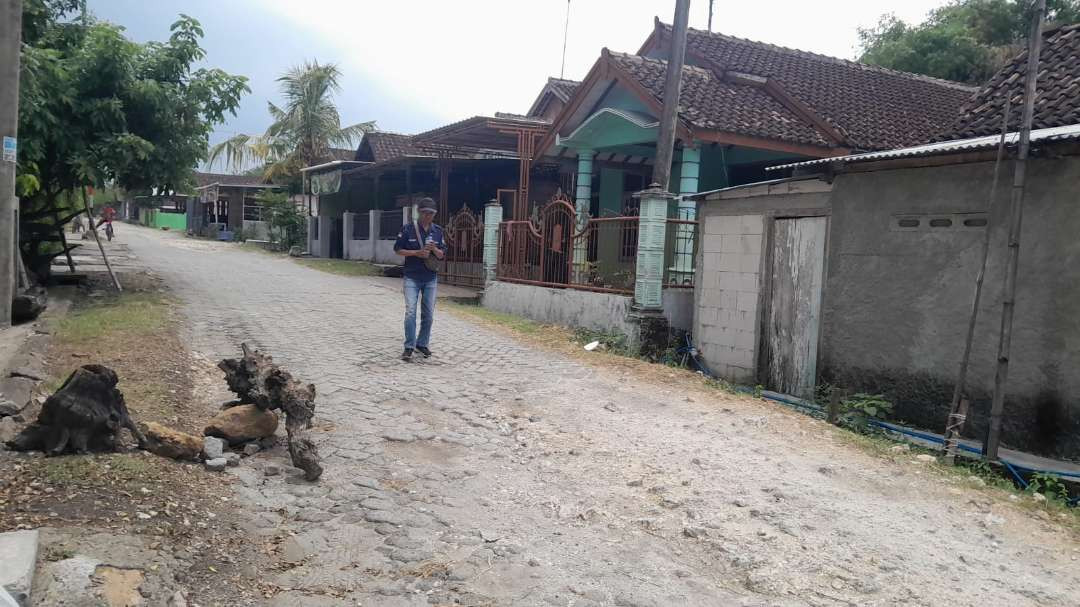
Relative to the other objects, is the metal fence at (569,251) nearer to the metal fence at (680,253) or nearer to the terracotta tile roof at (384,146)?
the metal fence at (680,253)

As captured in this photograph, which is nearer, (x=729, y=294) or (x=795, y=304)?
(x=795, y=304)

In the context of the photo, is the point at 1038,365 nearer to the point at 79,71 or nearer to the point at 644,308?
the point at 644,308

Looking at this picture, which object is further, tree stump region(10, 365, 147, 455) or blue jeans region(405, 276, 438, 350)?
blue jeans region(405, 276, 438, 350)

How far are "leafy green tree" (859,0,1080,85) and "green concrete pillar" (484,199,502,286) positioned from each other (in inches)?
600

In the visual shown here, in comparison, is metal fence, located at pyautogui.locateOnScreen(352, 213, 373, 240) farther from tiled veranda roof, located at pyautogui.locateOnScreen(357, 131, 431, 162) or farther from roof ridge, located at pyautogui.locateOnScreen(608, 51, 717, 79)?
roof ridge, located at pyautogui.locateOnScreen(608, 51, 717, 79)

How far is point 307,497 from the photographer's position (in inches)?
169

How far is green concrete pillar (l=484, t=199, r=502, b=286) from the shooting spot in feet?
44.8

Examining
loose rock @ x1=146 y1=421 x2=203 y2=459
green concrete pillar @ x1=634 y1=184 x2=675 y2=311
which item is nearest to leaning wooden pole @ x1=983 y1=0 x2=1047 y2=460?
green concrete pillar @ x1=634 y1=184 x2=675 y2=311

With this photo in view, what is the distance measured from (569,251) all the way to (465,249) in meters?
5.46

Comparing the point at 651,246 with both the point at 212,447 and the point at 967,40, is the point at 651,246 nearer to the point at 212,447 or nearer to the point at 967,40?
the point at 212,447

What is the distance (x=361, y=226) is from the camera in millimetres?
25297

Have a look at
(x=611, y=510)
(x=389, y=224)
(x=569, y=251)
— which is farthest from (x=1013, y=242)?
(x=389, y=224)

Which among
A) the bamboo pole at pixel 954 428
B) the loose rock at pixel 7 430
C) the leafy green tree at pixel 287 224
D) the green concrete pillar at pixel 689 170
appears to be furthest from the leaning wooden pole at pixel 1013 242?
the leafy green tree at pixel 287 224

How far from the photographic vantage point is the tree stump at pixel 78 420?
13.0 feet
